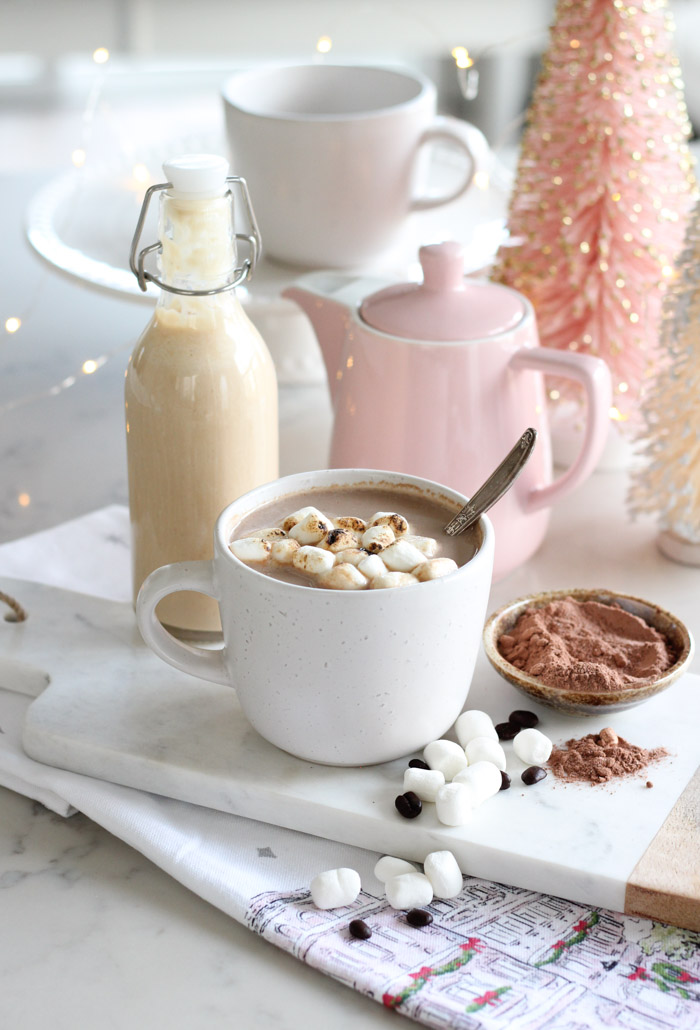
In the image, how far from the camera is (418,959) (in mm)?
540

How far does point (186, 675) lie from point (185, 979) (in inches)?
8.3

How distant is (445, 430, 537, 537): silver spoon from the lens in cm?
65

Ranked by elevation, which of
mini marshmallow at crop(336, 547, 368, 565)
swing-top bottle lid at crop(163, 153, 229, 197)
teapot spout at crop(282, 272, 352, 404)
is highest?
swing-top bottle lid at crop(163, 153, 229, 197)

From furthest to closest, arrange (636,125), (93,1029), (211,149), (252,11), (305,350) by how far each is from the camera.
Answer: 1. (252,11)
2. (211,149)
3. (305,350)
4. (636,125)
5. (93,1029)

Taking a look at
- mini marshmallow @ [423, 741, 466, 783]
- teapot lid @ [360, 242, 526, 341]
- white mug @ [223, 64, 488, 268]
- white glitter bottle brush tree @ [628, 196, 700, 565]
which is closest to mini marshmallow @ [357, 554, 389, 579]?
mini marshmallow @ [423, 741, 466, 783]

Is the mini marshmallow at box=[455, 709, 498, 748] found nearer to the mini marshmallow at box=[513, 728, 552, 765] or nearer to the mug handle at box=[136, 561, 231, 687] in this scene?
the mini marshmallow at box=[513, 728, 552, 765]

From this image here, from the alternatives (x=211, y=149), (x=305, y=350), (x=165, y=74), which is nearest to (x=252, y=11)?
(x=165, y=74)

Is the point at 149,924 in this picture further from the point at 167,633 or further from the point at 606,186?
the point at 606,186

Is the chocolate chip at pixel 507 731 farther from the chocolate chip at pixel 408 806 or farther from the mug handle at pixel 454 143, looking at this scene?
the mug handle at pixel 454 143

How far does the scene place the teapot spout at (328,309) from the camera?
2.76 feet

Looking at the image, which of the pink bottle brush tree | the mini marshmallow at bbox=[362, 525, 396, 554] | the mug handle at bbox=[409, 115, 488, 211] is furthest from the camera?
the mug handle at bbox=[409, 115, 488, 211]

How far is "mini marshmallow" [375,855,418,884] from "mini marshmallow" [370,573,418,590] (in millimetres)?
141

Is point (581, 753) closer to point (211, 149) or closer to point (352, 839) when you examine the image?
point (352, 839)

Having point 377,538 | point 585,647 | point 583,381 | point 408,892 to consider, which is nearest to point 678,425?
point 583,381
